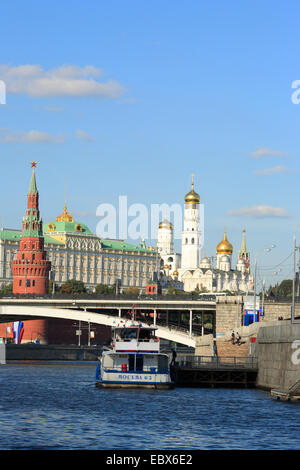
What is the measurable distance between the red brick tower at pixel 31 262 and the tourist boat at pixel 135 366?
116 metres

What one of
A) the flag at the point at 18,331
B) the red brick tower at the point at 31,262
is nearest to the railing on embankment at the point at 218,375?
the flag at the point at 18,331

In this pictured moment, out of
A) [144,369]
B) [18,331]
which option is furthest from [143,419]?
[18,331]

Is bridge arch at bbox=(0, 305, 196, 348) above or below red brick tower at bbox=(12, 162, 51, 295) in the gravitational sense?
below

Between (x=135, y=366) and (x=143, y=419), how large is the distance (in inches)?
797

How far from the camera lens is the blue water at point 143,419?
45500 mm

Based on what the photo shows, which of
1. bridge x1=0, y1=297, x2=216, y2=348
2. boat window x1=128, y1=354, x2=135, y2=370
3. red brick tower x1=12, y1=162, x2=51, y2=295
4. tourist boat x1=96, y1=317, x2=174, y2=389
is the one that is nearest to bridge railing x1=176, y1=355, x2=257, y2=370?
tourist boat x1=96, y1=317, x2=174, y2=389

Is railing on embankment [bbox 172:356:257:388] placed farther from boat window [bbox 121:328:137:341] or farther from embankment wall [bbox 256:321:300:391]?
boat window [bbox 121:328:137:341]

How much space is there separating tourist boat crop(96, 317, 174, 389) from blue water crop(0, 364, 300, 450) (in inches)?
40.3

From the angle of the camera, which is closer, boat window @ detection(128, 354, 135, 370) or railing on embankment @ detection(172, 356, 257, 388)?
boat window @ detection(128, 354, 135, 370)

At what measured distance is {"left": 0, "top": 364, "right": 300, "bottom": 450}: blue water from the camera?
Answer: 45.5 metres

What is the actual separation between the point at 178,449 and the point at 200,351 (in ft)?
221

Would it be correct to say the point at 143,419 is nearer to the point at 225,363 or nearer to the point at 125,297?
the point at 225,363

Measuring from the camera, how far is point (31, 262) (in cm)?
19162
